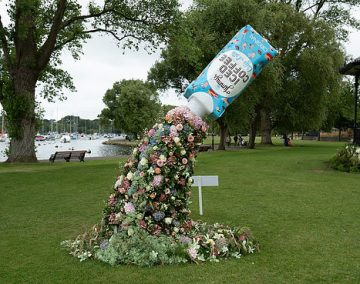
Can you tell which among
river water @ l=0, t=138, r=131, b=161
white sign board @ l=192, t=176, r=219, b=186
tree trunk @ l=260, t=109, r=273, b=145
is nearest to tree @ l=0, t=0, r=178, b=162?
river water @ l=0, t=138, r=131, b=161

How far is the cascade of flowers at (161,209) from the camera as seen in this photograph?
19.9 feet

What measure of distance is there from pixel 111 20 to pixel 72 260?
20.4 m

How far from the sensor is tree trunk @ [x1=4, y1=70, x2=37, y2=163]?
22.4 m

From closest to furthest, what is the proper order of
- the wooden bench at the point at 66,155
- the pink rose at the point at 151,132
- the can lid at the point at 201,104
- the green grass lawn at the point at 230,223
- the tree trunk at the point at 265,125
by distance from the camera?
the green grass lawn at the point at 230,223 → the can lid at the point at 201,104 → the pink rose at the point at 151,132 → the wooden bench at the point at 66,155 → the tree trunk at the point at 265,125

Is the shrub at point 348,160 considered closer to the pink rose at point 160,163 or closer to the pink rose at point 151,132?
the pink rose at point 151,132

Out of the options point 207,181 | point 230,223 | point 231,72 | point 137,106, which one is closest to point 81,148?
point 137,106

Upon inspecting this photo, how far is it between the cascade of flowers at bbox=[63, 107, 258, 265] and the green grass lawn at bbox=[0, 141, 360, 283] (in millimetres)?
232

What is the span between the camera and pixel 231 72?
6.27 m

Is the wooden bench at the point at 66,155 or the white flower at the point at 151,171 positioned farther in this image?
the wooden bench at the point at 66,155

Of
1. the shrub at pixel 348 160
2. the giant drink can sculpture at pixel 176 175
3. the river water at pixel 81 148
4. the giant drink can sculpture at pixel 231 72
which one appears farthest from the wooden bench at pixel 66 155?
the giant drink can sculpture at pixel 231 72

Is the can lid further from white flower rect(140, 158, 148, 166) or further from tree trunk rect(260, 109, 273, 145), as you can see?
tree trunk rect(260, 109, 273, 145)

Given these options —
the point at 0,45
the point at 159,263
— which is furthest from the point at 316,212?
the point at 0,45

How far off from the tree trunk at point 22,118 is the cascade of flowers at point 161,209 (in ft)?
57.2

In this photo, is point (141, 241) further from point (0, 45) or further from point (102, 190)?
point (0, 45)
